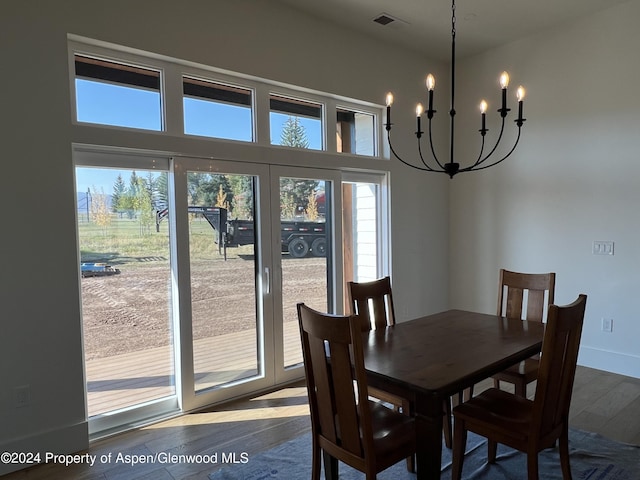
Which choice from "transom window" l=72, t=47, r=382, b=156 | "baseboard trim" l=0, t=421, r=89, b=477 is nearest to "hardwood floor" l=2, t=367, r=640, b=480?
"baseboard trim" l=0, t=421, r=89, b=477

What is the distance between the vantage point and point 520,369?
2.60m

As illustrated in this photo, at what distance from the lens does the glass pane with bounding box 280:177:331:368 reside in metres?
3.74

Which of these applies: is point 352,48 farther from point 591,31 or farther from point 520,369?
point 520,369

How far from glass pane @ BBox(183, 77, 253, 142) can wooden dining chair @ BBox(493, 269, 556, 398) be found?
233cm

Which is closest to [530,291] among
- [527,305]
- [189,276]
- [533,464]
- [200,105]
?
[527,305]

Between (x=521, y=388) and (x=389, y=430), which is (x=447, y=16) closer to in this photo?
(x=521, y=388)

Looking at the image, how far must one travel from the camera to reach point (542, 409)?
1855mm

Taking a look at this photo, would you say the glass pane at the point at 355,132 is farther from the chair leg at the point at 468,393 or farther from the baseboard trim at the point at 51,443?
the baseboard trim at the point at 51,443

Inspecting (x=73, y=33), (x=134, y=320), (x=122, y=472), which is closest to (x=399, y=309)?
(x=134, y=320)

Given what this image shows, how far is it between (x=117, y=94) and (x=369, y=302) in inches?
86.8

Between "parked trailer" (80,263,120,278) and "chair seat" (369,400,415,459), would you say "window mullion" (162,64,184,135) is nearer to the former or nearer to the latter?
"parked trailer" (80,263,120,278)

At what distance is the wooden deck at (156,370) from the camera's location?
9.56 ft

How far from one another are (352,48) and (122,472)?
3842mm

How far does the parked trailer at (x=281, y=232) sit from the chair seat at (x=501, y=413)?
2028mm
